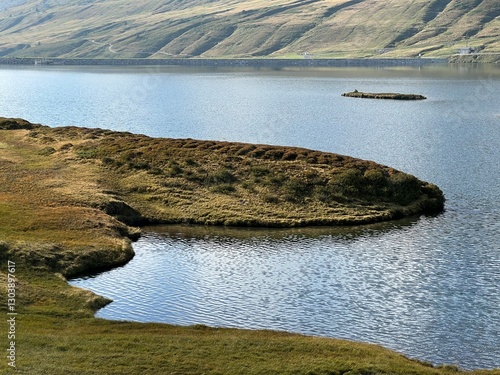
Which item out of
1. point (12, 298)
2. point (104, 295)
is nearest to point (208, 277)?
point (104, 295)

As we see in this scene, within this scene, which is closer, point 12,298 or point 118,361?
point 118,361

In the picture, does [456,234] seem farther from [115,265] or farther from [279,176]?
[115,265]

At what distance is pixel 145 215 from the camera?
7531cm

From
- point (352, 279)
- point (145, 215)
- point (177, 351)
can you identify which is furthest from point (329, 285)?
point (145, 215)

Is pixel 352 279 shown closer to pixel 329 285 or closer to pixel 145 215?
pixel 329 285

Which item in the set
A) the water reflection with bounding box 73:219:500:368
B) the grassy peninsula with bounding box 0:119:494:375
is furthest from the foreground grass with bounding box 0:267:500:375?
the water reflection with bounding box 73:219:500:368

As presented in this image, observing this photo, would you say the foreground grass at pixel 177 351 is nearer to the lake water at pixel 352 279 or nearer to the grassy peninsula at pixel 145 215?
the grassy peninsula at pixel 145 215

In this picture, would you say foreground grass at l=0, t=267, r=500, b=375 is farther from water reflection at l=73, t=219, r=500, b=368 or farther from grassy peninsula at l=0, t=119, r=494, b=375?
water reflection at l=73, t=219, r=500, b=368

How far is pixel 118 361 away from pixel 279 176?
4710cm

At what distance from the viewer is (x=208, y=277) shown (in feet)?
185

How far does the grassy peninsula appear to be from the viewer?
37719 millimetres

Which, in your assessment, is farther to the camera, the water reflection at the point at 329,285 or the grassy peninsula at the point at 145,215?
the water reflection at the point at 329,285

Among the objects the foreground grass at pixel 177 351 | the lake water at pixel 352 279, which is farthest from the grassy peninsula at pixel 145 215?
the lake water at pixel 352 279

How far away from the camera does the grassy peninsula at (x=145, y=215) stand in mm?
37719
